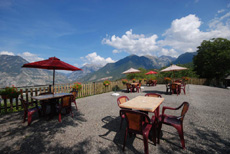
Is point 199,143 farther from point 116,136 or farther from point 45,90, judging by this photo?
point 45,90

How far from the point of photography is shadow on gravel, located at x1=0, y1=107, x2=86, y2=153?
266cm

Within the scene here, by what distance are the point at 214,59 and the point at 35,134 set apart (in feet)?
96.5

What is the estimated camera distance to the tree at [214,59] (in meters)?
20.6

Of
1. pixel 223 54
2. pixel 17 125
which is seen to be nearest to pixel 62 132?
pixel 17 125

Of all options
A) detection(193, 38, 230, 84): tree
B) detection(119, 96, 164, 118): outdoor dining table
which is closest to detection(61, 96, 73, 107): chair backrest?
detection(119, 96, 164, 118): outdoor dining table

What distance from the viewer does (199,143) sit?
2725 millimetres

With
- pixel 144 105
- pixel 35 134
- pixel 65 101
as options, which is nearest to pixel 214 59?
pixel 144 105

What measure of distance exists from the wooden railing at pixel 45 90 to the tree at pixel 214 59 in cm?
2023

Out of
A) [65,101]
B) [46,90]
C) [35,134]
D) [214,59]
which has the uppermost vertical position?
[214,59]

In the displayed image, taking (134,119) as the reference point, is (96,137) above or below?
below

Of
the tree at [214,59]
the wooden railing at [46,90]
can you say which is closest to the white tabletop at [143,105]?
the wooden railing at [46,90]

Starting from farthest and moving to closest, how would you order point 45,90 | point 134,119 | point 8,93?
point 45,90, point 8,93, point 134,119

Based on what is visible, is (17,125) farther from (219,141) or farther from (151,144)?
(219,141)

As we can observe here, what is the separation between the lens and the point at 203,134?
3.13 metres
